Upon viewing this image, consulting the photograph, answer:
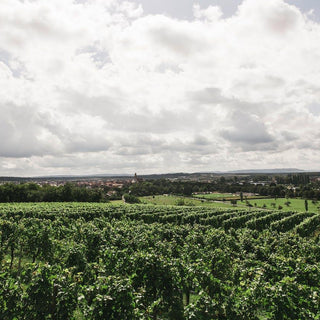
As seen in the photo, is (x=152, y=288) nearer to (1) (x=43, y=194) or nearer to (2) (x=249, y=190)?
(1) (x=43, y=194)

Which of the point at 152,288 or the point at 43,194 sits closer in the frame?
the point at 152,288

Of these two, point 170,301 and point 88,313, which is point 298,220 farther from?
point 88,313

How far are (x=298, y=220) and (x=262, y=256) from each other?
130 ft

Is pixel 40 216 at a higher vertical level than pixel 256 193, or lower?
higher

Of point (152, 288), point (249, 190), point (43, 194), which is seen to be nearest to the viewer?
point (152, 288)

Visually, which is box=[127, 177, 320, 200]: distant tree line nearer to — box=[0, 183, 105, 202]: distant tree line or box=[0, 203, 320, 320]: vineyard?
box=[0, 183, 105, 202]: distant tree line

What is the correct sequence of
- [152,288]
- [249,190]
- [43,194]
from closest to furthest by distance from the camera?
[152,288] < [43,194] < [249,190]

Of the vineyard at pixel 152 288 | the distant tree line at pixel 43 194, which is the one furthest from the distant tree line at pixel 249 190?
the vineyard at pixel 152 288

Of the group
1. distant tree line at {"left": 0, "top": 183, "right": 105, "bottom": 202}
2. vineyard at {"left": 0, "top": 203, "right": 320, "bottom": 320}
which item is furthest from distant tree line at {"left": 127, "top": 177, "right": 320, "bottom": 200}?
vineyard at {"left": 0, "top": 203, "right": 320, "bottom": 320}

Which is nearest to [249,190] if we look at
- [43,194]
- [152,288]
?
[43,194]

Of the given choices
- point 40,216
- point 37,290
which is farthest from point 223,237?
point 40,216

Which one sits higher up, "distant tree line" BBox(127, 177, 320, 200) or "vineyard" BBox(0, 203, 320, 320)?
"vineyard" BBox(0, 203, 320, 320)

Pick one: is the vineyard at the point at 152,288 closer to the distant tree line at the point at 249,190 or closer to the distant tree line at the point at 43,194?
the distant tree line at the point at 43,194

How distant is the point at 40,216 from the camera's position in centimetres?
3325
